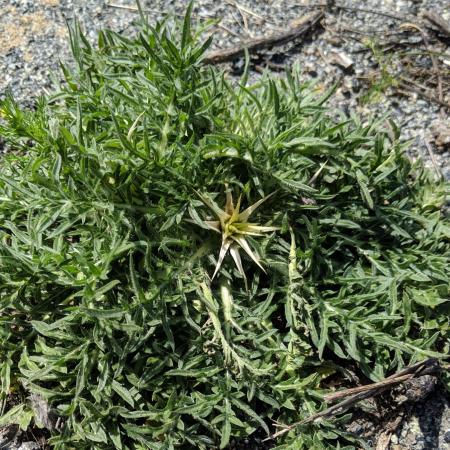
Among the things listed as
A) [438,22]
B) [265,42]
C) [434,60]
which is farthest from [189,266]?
[438,22]

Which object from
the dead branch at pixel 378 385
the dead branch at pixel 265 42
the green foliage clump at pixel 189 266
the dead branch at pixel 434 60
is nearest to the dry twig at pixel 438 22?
the dead branch at pixel 434 60

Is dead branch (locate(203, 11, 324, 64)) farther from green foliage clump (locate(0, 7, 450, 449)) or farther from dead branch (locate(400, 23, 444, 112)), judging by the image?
green foliage clump (locate(0, 7, 450, 449))

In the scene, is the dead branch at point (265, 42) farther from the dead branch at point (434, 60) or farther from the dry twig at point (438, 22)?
the dry twig at point (438, 22)

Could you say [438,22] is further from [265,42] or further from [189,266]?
[189,266]

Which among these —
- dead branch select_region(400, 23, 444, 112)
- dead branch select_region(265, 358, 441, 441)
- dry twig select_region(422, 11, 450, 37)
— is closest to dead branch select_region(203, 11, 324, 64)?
dead branch select_region(400, 23, 444, 112)

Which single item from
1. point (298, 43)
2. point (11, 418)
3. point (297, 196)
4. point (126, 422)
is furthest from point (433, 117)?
point (11, 418)

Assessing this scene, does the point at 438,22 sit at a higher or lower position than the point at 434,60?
higher
